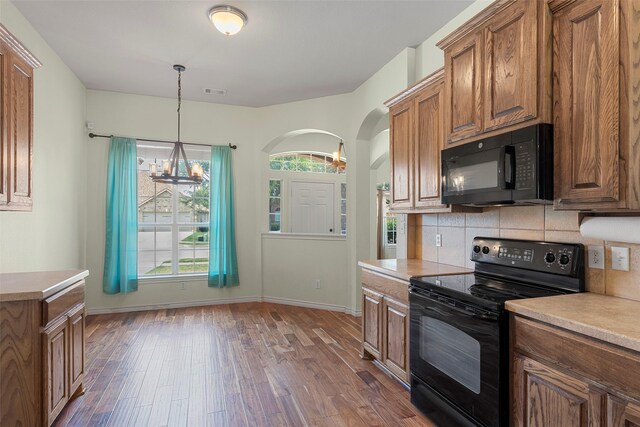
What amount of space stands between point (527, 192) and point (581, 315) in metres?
0.63

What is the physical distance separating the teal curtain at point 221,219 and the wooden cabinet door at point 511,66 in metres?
3.72

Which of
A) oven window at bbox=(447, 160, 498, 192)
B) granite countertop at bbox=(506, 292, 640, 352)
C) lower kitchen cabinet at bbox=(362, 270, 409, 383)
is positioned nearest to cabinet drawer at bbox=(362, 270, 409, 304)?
lower kitchen cabinet at bbox=(362, 270, 409, 383)

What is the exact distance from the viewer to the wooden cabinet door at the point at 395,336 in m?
2.47

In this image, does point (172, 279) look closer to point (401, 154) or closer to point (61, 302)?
point (61, 302)

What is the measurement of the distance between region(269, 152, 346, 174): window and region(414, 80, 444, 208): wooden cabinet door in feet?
13.0

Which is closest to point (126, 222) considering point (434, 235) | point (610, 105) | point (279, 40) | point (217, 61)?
point (217, 61)

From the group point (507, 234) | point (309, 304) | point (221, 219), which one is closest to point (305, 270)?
point (309, 304)

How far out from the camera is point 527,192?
5.77ft

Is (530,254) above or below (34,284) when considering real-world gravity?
above

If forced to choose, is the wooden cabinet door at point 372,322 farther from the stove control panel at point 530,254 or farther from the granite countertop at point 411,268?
the stove control panel at point 530,254

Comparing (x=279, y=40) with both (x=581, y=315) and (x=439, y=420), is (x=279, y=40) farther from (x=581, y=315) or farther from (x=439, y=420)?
(x=439, y=420)

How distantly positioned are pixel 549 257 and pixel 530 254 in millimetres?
121

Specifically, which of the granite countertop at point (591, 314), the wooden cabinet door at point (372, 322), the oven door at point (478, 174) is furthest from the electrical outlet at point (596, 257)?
the wooden cabinet door at point (372, 322)

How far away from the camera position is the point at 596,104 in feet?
5.03
